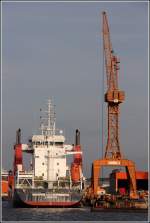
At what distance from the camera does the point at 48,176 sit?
7738cm

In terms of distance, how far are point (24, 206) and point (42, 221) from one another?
20.6m

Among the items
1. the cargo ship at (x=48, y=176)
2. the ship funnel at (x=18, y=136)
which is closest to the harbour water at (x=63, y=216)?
the cargo ship at (x=48, y=176)

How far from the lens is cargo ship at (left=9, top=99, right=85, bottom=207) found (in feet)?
Answer: 235

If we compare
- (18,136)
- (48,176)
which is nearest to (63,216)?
(48,176)

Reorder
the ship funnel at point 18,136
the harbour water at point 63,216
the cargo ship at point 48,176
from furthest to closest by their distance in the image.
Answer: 1. the ship funnel at point 18,136
2. the cargo ship at point 48,176
3. the harbour water at point 63,216

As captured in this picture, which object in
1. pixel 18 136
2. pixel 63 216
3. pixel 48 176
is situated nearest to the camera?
pixel 63 216

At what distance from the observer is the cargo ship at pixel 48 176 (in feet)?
235

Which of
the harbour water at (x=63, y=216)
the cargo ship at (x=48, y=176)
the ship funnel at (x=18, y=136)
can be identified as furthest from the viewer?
the ship funnel at (x=18, y=136)

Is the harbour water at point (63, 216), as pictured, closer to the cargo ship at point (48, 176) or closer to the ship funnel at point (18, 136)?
the cargo ship at point (48, 176)

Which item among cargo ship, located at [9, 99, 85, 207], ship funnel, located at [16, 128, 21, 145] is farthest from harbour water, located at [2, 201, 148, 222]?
ship funnel, located at [16, 128, 21, 145]

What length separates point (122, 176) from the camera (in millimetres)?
108875

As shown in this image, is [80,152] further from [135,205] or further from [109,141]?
[135,205]

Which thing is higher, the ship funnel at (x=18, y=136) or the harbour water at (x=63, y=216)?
the ship funnel at (x=18, y=136)

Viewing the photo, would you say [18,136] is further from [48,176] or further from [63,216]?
[63,216]
